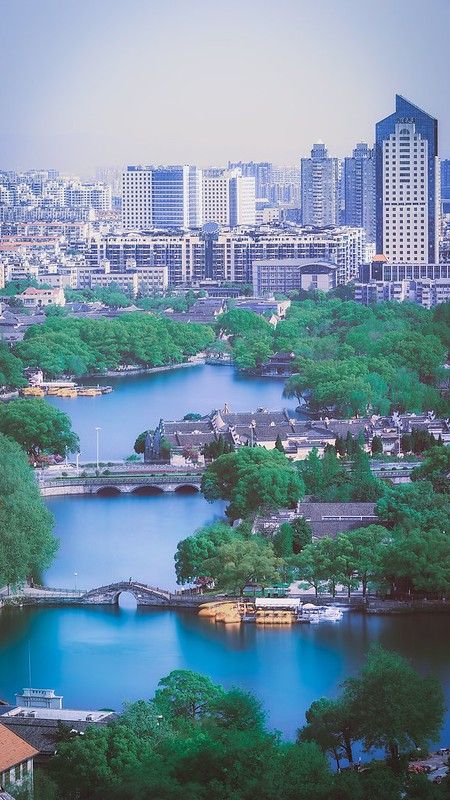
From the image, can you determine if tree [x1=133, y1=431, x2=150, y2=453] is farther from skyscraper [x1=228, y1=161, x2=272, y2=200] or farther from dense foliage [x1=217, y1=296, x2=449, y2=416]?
skyscraper [x1=228, y1=161, x2=272, y2=200]

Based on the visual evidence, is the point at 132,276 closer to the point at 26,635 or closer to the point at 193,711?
the point at 26,635

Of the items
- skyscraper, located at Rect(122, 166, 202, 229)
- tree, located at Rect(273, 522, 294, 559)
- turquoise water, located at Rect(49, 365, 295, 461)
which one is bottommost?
tree, located at Rect(273, 522, 294, 559)

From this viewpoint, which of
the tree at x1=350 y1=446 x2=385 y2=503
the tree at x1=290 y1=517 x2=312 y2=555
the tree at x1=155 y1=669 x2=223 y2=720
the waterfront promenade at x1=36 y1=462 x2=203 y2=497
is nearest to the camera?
the tree at x1=155 y1=669 x2=223 y2=720

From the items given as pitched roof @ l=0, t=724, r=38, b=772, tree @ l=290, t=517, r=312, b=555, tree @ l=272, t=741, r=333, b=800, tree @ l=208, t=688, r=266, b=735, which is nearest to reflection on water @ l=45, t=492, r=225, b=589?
tree @ l=290, t=517, r=312, b=555

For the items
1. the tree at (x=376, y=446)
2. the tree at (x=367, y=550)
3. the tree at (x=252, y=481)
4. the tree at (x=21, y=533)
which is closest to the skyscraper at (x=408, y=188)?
the tree at (x=376, y=446)

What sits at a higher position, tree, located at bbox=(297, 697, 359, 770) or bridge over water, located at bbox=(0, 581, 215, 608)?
bridge over water, located at bbox=(0, 581, 215, 608)

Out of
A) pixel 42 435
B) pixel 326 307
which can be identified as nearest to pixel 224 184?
pixel 326 307

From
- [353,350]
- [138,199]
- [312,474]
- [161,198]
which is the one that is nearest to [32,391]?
[353,350]

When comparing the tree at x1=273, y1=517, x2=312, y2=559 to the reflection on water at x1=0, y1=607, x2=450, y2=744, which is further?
the tree at x1=273, y1=517, x2=312, y2=559
